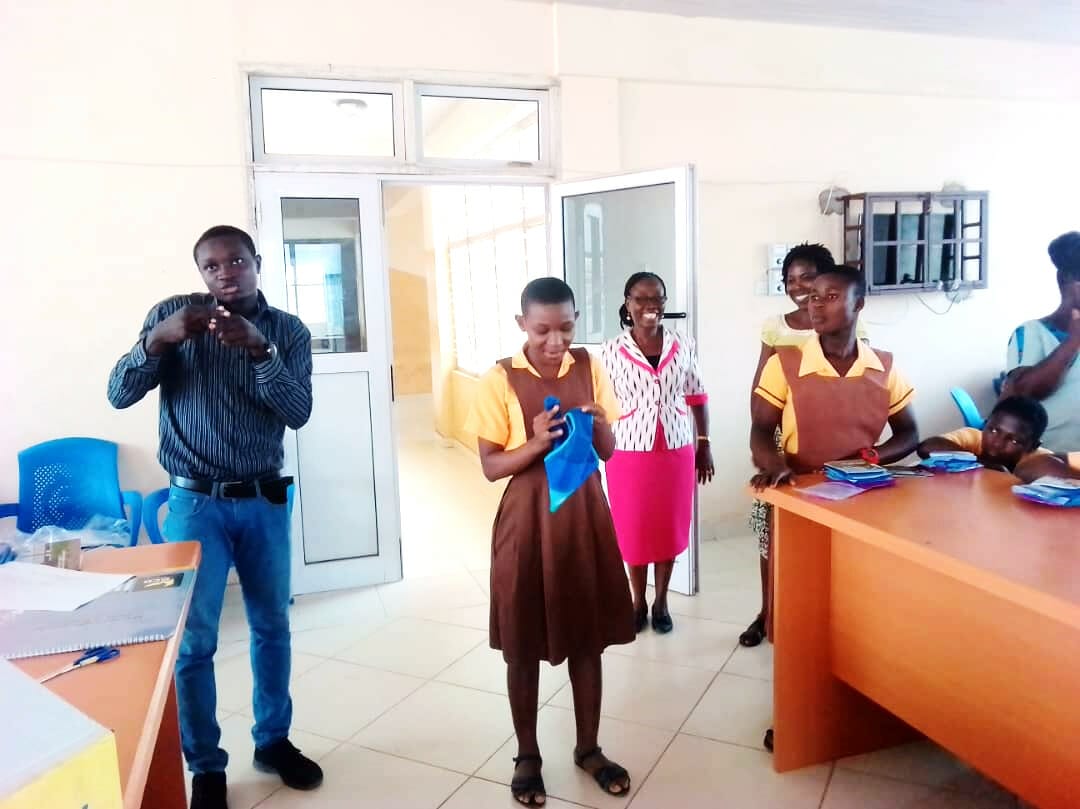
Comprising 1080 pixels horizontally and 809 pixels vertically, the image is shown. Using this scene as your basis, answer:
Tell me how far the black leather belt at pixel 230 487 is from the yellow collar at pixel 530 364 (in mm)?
796

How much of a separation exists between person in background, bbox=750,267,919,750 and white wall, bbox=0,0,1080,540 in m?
2.22

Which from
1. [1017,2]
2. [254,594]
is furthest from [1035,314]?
[254,594]

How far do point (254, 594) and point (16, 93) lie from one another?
8.58ft

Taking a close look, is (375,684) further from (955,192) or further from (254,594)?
(955,192)

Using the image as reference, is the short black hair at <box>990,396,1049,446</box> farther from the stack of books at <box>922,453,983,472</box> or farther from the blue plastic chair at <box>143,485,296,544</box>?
the blue plastic chair at <box>143,485,296,544</box>

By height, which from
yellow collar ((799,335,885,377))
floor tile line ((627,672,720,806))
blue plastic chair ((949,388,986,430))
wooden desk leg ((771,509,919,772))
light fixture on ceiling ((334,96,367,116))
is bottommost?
floor tile line ((627,672,720,806))

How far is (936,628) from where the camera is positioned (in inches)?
77.0

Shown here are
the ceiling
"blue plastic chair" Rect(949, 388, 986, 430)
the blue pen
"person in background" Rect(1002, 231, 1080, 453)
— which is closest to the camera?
the blue pen

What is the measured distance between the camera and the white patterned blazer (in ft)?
10.0

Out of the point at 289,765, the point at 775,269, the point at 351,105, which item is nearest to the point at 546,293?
the point at 289,765

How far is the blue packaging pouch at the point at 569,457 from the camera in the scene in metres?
1.90

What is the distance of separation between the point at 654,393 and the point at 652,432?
0.16 metres

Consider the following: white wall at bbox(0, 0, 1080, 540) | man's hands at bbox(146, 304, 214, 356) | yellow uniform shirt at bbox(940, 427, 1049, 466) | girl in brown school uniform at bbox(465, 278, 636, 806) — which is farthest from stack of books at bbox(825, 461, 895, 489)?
white wall at bbox(0, 0, 1080, 540)

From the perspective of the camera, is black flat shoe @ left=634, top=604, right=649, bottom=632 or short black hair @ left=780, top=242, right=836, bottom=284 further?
black flat shoe @ left=634, top=604, right=649, bottom=632
